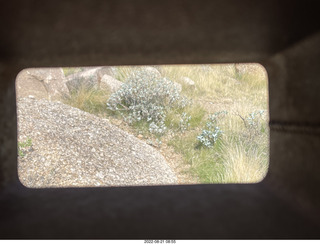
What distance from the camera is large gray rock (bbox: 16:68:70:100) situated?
671 cm

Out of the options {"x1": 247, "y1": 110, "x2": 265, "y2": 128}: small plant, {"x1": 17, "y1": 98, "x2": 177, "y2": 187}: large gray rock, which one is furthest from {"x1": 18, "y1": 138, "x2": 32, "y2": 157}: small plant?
{"x1": 247, "y1": 110, "x2": 265, "y2": 128}: small plant

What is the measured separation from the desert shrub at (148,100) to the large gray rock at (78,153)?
821 mm

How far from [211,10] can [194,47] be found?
0.33 meters

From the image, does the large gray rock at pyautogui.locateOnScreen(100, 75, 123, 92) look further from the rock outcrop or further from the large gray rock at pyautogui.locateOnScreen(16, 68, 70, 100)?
the rock outcrop

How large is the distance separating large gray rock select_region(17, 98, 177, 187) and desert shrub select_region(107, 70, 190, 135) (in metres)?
0.82

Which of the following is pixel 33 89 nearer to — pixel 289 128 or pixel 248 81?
pixel 248 81

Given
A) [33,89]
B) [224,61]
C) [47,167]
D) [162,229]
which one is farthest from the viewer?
[33,89]

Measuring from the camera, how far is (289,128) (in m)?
1.76

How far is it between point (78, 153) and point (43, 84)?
9.74 feet

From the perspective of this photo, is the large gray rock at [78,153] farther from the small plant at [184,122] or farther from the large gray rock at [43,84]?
the large gray rock at [43,84]

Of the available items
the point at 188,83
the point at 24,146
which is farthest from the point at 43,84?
the point at 188,83

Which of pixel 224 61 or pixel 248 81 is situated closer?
pixel 224 61

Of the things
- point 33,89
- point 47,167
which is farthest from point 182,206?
point 33,89

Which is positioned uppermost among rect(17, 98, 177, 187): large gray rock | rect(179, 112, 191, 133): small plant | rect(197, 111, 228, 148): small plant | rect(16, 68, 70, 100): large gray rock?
rect(16, 68, 70, 100): large gray rock
